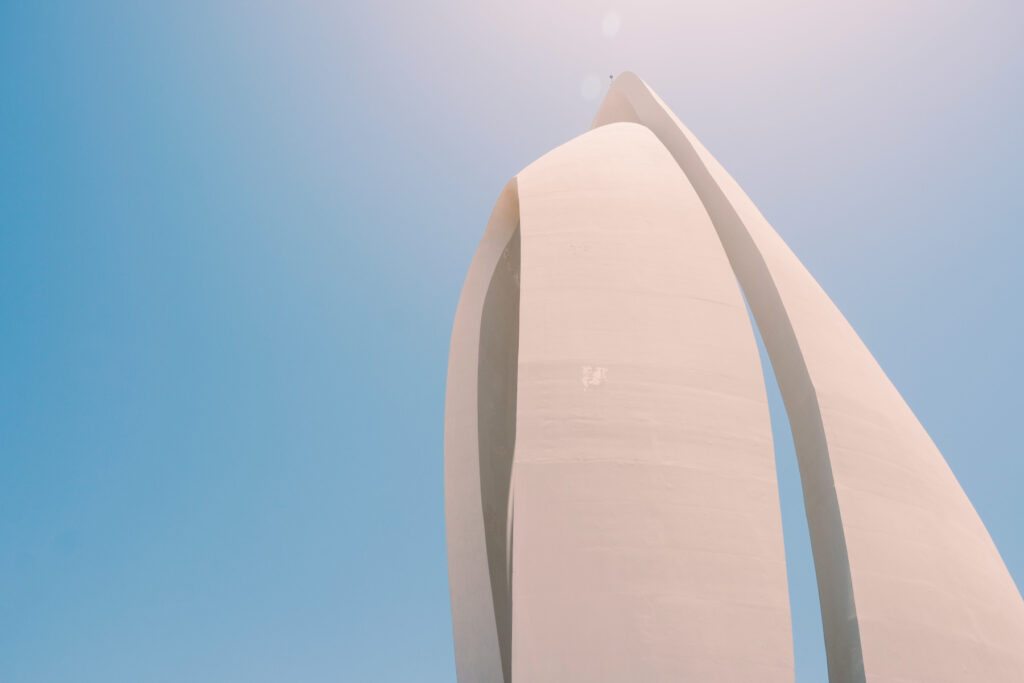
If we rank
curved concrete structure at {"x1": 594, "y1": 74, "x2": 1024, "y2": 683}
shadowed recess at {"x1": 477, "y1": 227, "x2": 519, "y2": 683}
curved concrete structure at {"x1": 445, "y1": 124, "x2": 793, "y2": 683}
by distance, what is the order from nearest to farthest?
curved concrete structure at {"x1": 445, "y1": 124, "x2": 793, "y2": 683}
curved concrete structure at {"x1": 594, "y1": 74, "x2": 1024, "y2": 683}
shadowed recess at {"x1": 477, "y1": 227, "x2": 519, "y2": 683}

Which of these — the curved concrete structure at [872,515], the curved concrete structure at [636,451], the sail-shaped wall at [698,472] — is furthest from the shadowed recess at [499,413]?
the curved concrete structure at [872,515]

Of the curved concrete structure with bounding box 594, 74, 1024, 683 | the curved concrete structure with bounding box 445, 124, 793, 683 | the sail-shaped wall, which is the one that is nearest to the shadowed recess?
the sail-shaped wall

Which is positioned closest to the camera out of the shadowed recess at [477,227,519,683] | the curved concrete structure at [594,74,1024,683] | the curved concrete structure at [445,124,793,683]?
the curved concrete structure at [445,124,793,683]

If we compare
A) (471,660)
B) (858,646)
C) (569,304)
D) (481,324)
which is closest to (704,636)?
(858,646)

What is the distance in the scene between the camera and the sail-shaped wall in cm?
643

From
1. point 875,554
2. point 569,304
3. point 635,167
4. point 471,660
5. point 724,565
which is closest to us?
point 724,565

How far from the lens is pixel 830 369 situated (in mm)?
8969

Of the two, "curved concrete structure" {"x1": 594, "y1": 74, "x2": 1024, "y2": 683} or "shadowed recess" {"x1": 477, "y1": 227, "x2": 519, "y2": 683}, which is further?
"shadowed recess" {"x1": 477, "y1": 227, "x2": 519, "y2": 683}

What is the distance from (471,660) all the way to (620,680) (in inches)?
229

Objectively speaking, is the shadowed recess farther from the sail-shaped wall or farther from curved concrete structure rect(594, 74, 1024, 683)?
curved concrete structure rect(594, 74, 1024, 683)

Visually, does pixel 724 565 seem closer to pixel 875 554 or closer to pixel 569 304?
pixel 875 554

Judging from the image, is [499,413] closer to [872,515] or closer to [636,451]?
[636,451]

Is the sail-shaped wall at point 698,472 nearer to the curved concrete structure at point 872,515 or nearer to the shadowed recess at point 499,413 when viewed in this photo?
the curved concrete structure at point 872,515

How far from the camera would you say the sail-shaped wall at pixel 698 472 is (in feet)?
21.1
